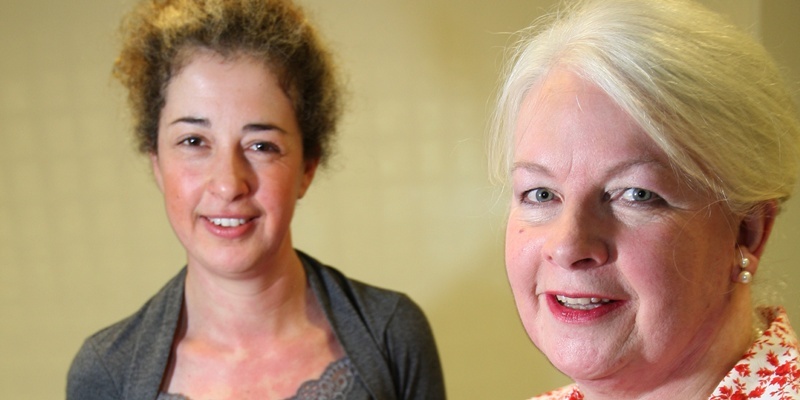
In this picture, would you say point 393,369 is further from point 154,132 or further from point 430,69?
point 430,69

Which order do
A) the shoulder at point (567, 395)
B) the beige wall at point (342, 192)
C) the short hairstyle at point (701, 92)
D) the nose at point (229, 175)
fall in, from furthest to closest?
1. the beige wall at point (342, 192)
2. the nose at point (229, 175)
3. the shoulder at point (567, 395)
4. the short hairstyle at point (701, 92)

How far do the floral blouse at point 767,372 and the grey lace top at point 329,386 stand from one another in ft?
2.90

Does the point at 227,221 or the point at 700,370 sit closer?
the point at 700,370

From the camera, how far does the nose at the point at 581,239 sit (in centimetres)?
95

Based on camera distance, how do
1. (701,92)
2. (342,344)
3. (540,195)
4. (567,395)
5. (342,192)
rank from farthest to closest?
(342,192) < (342,344) < (567,395) < (540,195) < (701,92)

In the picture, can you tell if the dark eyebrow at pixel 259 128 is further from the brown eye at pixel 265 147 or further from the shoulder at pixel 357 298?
the shoulder at pixel 357 298

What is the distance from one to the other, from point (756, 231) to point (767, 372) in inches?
6.4

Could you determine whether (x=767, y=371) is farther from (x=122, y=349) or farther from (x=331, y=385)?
(x=122, y=349)

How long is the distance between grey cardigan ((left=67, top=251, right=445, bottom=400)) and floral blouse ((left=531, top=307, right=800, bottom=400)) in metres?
0.86

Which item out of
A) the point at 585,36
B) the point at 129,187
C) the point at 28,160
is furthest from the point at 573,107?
the point at 28,160

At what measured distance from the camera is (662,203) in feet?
3.18

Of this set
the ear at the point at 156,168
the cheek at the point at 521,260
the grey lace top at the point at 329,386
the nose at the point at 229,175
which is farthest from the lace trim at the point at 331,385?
the cheek at the point at 521,260

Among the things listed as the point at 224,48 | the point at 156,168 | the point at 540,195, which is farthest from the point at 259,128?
the point at 540,195

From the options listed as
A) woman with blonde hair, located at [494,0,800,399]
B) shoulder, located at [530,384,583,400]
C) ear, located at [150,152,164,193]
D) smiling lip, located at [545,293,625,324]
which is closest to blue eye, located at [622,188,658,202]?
woman with blonde hair, located at [494,0,800,399]
